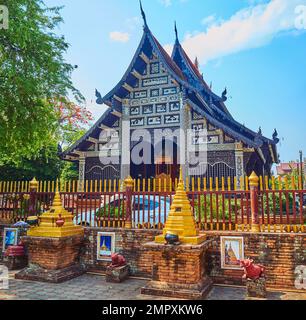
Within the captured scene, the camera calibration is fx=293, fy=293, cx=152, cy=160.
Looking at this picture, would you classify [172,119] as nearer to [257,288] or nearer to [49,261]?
[49,261]

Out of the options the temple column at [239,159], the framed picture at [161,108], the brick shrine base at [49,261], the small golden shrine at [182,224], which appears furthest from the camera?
the framed picture at [161,108]

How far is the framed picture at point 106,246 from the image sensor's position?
775 centimetres

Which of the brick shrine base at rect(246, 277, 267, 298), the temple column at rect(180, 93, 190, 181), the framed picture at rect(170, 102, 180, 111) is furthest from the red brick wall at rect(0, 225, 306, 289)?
the framed picture at rect(170, 102, 180, 111)

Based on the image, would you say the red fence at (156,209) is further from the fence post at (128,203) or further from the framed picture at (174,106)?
the framed picture at (174,106)

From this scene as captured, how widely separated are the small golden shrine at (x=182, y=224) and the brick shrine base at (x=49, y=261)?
→ 8.28ft

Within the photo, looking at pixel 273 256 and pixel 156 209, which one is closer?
pixel 273 256

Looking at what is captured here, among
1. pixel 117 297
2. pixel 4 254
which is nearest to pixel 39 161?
pixel 4 254

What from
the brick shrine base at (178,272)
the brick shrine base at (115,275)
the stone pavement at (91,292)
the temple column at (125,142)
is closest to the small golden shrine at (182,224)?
the brick shrine base at (178,272)

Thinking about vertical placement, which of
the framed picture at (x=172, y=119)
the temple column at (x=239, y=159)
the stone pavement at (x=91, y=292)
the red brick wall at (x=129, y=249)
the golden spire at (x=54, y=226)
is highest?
the framed picture at (x=172, y=119)

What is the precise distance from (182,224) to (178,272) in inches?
37.4

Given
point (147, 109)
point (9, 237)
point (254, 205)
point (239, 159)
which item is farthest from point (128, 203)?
point (147, 109)

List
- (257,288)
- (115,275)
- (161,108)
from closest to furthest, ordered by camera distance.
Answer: (257,288), (115,275), (161,108)

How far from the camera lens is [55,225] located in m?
7.30
